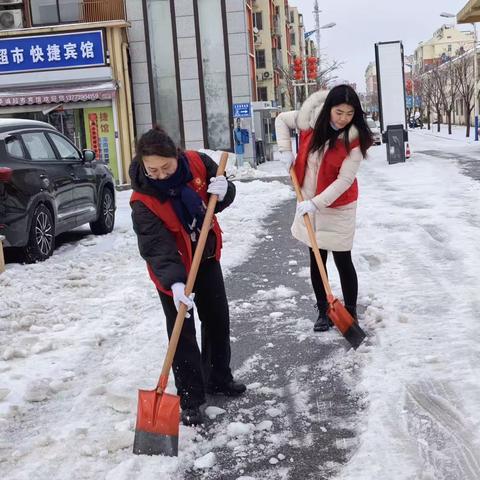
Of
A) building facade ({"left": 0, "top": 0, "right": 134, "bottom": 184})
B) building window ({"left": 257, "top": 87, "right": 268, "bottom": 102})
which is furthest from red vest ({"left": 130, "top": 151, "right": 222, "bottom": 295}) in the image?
building window ({"left": 257, "top": 87, "right": 268, "bottom": 102})

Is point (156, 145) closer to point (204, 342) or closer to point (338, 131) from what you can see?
point (204, 342)

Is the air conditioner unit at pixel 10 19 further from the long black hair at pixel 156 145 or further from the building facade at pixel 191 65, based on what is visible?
the long black hair at pixel 156 145

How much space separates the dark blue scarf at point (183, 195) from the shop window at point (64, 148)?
629 cm

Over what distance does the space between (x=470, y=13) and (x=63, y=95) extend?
13939 mm

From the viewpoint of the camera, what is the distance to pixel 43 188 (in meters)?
8.31

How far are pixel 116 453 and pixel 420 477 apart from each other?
54.1 inches

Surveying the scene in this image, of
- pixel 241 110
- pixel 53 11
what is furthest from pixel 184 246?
pixel 53 11

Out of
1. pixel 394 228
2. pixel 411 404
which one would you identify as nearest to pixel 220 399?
pixel 411 404

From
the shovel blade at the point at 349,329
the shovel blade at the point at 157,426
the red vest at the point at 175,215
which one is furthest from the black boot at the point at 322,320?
the shovel blade at the point at 157,426

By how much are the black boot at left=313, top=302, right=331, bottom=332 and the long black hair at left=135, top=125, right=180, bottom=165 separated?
210cm

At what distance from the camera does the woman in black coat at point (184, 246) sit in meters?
3.34

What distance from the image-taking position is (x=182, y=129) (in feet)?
75.6

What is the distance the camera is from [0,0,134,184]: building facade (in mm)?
21312

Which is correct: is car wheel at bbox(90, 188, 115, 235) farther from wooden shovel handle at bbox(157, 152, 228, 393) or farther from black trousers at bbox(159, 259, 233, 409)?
wooden shovel handle at bbox(157, 152, 228, 393)
